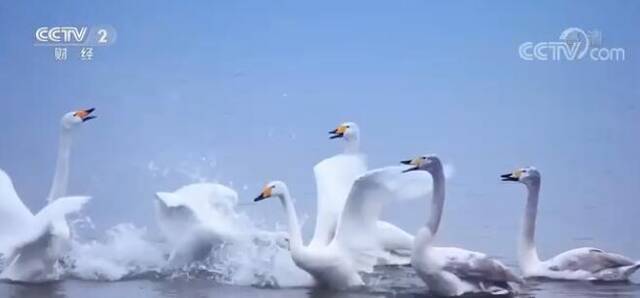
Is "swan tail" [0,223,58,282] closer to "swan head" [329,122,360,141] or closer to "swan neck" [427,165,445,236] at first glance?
"swan head" [329,122,360,141]

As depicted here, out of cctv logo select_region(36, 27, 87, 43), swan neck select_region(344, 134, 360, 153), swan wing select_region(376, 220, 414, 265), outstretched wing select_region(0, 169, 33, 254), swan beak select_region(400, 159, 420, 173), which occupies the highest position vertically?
cctv logo select_region(36, 27, 87, 43)

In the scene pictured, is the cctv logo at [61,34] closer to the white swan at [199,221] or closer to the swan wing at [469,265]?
the white swan at [199,221]

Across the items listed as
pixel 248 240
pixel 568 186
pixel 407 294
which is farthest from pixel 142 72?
pixel 568 186

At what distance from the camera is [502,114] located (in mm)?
2451

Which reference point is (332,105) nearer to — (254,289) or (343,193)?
(343,193)

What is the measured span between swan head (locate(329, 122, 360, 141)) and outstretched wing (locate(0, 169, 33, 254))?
0.89m

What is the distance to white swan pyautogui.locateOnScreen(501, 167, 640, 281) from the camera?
2395 mm

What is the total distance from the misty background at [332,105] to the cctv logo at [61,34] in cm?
2

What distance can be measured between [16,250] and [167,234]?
1.40 feet

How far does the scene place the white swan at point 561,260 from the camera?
2395mm

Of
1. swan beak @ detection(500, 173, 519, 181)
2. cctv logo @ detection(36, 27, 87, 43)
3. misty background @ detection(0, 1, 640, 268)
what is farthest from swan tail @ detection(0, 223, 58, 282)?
swan beak @ detection(500, 173, 519, 181)

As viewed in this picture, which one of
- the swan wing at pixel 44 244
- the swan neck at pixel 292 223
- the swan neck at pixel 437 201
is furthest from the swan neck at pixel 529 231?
the swan wing at pixel 44 244

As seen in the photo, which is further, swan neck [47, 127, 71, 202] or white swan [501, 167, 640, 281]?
swan neck [47, 127, 71, 202]

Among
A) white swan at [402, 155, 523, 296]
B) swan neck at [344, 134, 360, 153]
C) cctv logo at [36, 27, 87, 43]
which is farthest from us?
cctv logo at [36, 27, 87, 43]
